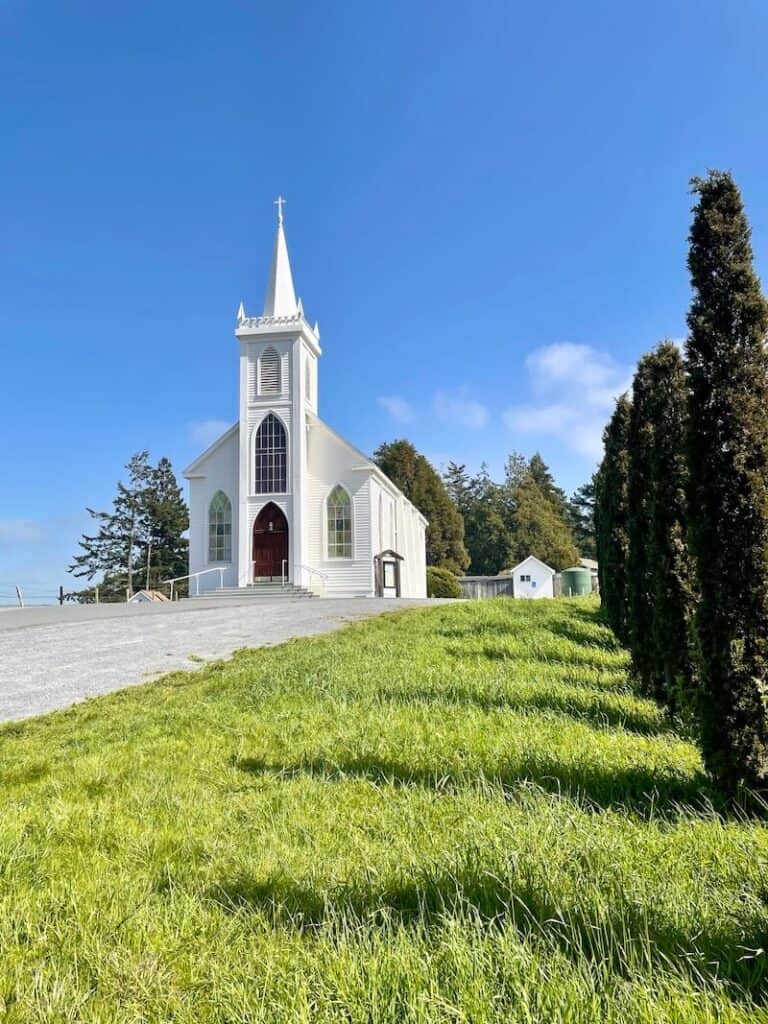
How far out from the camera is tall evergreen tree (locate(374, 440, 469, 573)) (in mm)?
53812

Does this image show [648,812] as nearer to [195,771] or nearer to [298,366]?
[195,771]

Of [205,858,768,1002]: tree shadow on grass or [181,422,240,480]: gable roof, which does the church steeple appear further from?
[205,858,768,1002]: tree shadow on grass

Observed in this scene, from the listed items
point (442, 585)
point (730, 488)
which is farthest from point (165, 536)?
point (730, 488)

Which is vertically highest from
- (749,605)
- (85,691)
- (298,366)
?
(298,366)

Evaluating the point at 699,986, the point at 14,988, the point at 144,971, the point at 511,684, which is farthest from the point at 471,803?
the point at 511,684

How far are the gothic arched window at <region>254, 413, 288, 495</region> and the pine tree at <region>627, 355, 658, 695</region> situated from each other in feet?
68.8

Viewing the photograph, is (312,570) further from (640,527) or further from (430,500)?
(430,500)

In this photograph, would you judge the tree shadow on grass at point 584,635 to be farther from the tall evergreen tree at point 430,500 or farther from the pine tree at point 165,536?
the pine tree at point 165,536

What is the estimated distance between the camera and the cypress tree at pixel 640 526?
6.29m

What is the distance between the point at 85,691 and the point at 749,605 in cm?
645

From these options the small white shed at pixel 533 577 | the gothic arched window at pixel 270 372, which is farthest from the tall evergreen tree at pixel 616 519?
the small white shed at pixel 533 577

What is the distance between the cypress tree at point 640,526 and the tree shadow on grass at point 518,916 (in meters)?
4.15

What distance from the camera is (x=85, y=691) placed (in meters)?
7.22

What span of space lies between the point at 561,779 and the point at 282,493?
23978mm
